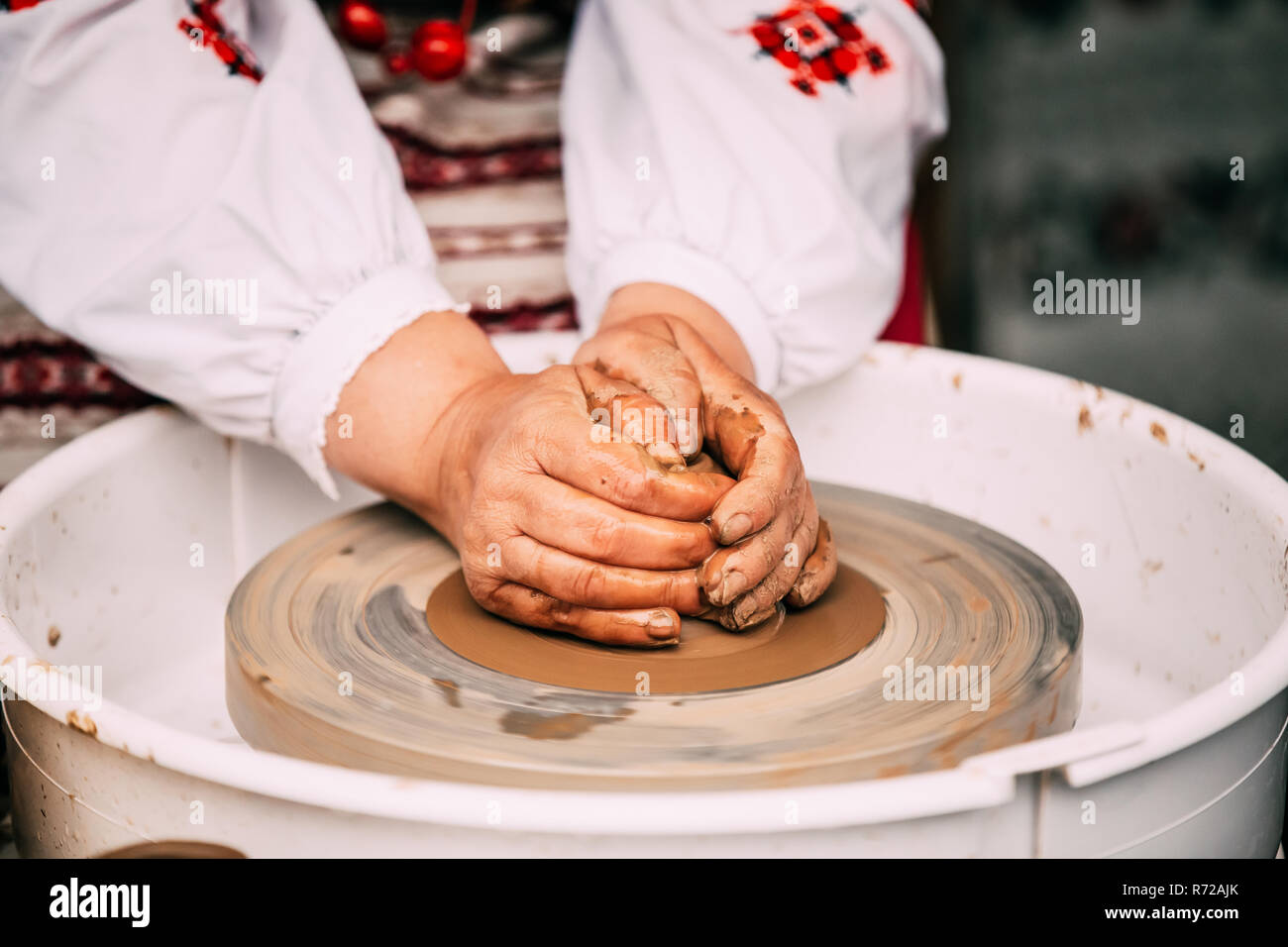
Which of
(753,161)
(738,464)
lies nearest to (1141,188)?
(753,161)

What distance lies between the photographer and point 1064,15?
179cm

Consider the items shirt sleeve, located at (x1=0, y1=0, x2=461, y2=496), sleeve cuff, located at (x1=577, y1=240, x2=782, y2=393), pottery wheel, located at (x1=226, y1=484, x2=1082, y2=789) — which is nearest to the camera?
pottery wheel, located at (x1=226, y1=484, x2=1082, y2=789)

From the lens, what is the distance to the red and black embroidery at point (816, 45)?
48.9 inches

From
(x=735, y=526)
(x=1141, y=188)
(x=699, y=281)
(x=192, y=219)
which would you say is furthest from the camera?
(x=1141, y=188)

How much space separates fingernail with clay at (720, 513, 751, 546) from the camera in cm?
77

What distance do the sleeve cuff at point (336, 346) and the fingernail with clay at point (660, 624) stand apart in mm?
383

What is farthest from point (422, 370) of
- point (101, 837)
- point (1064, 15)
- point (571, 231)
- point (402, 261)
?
point (1064, 15)

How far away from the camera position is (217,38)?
1.08 meters

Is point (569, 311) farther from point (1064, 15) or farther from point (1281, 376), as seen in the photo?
point (1281, 376)

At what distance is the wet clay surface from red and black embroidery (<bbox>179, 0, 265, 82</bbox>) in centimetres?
54

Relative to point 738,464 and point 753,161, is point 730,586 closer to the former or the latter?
point 738,464

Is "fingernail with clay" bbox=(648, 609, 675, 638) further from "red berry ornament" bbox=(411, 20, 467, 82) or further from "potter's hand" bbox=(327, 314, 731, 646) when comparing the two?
"red berry ornament" bbox=(411, 20, 467, 82)

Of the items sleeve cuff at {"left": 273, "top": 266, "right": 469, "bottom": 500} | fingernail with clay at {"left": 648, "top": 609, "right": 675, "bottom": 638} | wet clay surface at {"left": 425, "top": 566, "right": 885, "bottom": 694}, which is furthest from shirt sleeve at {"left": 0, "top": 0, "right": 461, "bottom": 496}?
fingernail with clay at {"left": 648, "top": 609, "right": 675, "bottom": 638}

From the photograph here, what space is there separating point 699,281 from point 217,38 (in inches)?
19.6
